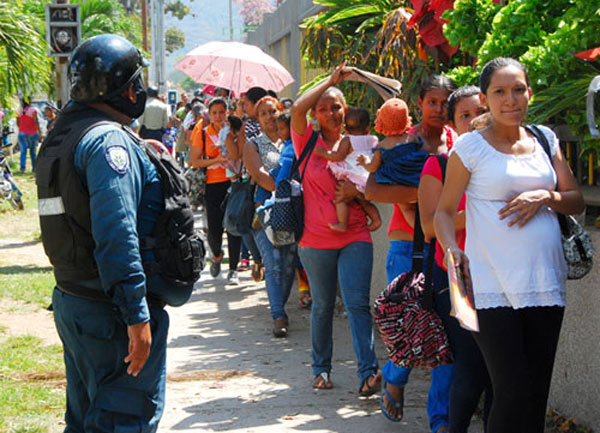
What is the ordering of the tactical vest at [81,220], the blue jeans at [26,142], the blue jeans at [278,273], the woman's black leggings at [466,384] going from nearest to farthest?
the tactical vest at [81,220] < the woman's black leggings at [466,384] < the blue jeans at [278,273] < the blue jeans at [26,142]

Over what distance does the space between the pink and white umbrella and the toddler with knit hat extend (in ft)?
14.6

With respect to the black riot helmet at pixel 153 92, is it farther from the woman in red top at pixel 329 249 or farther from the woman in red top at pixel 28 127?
the woman in red top at pixel 28 127

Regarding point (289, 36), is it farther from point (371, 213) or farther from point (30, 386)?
point (30, 386)

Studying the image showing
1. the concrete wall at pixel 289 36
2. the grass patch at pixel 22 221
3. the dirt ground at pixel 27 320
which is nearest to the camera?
the dirt ground at pixel 27 320

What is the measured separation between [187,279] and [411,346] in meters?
1.38

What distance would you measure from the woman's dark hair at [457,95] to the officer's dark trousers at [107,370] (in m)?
2.13

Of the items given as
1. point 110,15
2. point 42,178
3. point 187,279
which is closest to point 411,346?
point 187,279

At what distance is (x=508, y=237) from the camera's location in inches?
155

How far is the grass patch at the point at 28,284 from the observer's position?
32.0 ft

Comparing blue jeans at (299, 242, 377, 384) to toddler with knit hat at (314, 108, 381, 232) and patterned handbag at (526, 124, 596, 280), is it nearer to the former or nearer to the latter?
toddler with knit hat at (314, 108, 381, 232)

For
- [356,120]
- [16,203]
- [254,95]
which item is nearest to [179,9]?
[16,203]

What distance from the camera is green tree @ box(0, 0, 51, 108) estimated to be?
12.3m

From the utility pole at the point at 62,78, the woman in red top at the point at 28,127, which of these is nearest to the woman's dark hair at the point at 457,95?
the utility pole at the point at 62,78

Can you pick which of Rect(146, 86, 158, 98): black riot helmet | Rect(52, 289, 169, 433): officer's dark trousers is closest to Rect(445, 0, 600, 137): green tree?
Rect(52, 289, 169, 433): officer's dark trousers
